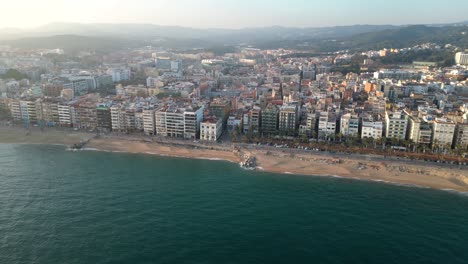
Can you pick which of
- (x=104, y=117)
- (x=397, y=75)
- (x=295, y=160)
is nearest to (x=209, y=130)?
(x=295, y=160)

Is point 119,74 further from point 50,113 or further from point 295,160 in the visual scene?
point 295,160

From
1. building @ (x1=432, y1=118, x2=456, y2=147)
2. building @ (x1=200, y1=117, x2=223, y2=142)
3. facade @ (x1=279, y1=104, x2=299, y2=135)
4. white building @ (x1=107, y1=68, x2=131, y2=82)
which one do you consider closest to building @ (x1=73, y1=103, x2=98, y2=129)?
building @ (x1=200, y1=117, x2=223, y2=142)

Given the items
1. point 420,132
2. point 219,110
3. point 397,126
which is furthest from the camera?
point 219,110

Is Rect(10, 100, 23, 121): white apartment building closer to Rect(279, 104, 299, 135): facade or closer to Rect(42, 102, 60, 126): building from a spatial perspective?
Rect(42, 102, 60, 126): building

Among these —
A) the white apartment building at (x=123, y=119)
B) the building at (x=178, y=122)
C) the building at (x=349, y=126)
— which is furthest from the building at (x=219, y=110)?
the building at (x=349, y=126)

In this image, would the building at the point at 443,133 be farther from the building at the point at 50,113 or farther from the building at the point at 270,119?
the building at the point at 50,113


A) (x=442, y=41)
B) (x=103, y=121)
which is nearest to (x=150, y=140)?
(x=103, y=121)
